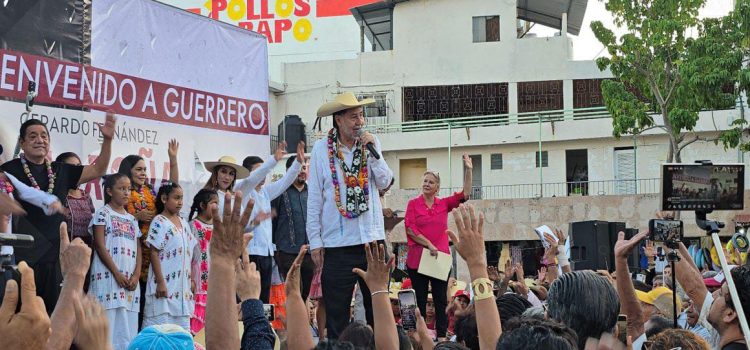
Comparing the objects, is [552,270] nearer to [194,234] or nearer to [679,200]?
[679,200]

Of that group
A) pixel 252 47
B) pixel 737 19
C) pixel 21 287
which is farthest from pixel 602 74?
pixel 21 287

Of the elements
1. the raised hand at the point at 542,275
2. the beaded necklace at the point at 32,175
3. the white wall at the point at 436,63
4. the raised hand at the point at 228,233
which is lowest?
the raised hand at the point at 542,275

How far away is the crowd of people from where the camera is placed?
385 centimetres

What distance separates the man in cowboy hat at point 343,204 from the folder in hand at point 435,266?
1.87 meters

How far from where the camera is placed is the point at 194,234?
8.96m

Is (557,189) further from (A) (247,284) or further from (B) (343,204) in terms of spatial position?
(A) (247,284)

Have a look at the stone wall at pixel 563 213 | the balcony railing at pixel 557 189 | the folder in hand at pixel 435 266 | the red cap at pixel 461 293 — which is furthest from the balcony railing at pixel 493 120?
the folder in hand at pixel 435 266

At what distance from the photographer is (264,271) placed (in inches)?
387

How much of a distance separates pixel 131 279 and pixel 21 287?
15.8 feet

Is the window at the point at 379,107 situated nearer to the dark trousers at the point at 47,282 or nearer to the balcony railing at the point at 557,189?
the balcony railing at the point at 557,189

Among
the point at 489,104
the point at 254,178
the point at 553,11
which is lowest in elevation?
the point at 254,178

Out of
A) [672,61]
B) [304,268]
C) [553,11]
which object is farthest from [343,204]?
[553,11]

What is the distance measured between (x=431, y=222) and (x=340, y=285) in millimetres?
2817

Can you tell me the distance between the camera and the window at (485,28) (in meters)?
38.8
